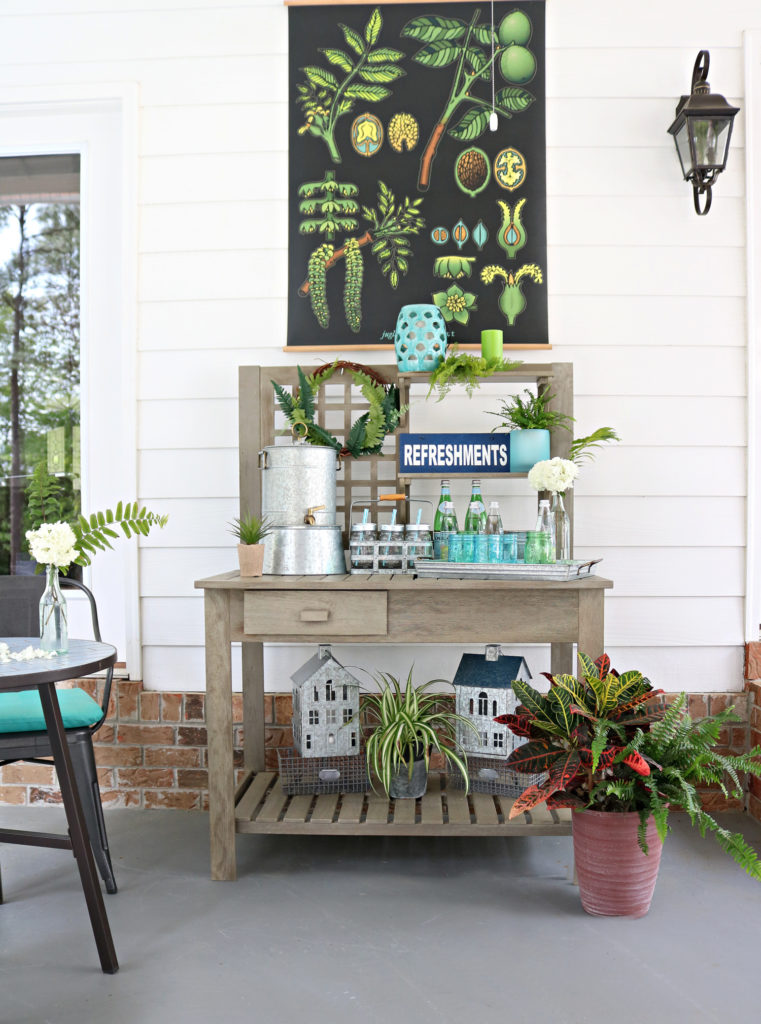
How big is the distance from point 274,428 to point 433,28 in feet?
4.94

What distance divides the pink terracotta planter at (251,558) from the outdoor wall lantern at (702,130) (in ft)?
6.15

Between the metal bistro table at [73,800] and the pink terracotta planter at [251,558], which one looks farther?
the pink terracotta planter at [251,558]

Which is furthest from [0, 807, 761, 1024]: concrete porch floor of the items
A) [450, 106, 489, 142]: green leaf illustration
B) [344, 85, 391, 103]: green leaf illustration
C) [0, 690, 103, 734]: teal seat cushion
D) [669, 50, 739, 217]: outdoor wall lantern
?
[344, 85, 391, 103]: green leaf illustration

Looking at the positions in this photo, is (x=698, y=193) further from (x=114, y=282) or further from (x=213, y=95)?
(x=114, y=282)

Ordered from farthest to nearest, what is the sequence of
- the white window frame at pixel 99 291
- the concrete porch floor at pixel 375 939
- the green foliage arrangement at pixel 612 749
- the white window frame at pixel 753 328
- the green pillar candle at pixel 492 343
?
the white window frame at pixel 99 291
the white window frame at pixel 753 328
the green pillar candle at pixel 492 343
the green foliage arrangement at pixel 612 749
the concrete porch floor at pixel 375 939

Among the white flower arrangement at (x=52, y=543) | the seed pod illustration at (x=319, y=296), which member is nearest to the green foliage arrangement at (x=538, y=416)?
the seed pod illustration at (x=319, y=296)

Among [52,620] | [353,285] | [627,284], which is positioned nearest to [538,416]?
[627,284]

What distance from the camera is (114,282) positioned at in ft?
9.75

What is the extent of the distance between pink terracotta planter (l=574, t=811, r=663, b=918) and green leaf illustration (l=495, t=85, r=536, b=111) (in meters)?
2.30

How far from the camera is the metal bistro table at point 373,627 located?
218 cm

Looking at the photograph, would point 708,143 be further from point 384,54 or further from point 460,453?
point 460,453

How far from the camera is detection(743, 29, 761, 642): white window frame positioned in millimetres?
2744

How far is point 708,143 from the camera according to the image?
2.62m

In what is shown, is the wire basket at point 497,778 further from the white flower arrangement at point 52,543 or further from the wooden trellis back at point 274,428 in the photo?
the white flower arrangement at point 52,543
